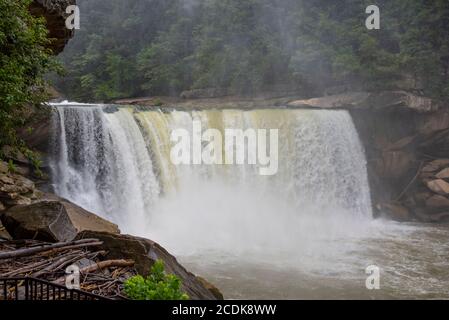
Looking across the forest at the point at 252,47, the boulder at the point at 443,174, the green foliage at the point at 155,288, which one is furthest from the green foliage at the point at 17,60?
the forest at the point at 252,47

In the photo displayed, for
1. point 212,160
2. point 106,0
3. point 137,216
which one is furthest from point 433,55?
point 106,0

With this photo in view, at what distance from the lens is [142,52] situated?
1029 inches

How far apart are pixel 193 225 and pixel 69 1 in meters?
7.29

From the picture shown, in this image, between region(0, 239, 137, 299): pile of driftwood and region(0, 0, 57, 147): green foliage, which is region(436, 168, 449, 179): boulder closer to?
region(0, 0, 57, 147): green foliage

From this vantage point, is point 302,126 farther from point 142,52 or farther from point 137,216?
point 142,52

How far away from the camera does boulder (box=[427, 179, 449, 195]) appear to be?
16.8m

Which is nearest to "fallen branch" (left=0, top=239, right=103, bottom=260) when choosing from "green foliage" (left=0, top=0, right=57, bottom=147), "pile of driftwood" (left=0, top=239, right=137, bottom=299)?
"pile of driftwood" (left=0, top=239, right=137, bottom=299)

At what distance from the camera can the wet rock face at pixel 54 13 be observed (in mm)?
8805

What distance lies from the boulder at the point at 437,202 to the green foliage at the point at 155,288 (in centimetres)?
1500

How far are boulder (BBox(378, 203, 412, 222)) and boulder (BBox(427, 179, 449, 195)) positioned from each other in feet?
4.30

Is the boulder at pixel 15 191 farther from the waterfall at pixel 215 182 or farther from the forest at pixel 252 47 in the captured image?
the forest at pixel 252 47

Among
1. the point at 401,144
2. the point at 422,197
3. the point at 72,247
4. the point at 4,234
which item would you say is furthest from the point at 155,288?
the point at 401,144

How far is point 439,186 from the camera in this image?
55.4ft

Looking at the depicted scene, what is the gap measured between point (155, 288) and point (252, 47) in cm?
2099
